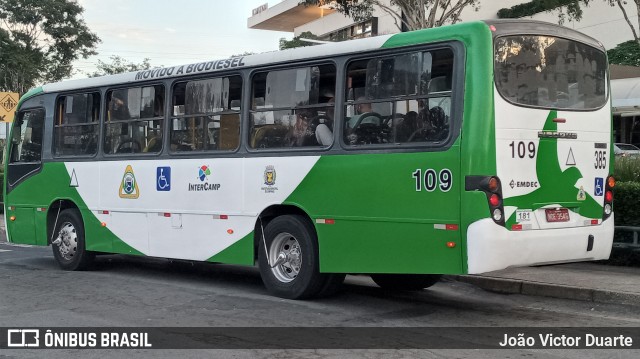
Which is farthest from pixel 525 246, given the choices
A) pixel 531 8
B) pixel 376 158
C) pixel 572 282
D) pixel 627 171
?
pixel 531 8

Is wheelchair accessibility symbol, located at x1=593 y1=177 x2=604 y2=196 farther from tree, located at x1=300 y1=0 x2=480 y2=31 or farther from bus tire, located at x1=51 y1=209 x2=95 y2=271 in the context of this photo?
tree, located at x1=300 y1=0 x2=480 y2=31

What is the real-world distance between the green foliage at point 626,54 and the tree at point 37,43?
1095 inches

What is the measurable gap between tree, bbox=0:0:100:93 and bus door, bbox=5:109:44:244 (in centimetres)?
2750

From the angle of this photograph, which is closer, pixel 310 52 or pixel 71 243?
pixel 310 52

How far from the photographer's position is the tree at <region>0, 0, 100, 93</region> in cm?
3959

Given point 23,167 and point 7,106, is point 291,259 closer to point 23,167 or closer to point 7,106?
point 23,167

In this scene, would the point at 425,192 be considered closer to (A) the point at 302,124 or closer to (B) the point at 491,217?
(B) the point at 491,217

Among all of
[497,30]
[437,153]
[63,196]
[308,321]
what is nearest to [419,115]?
[437,153]

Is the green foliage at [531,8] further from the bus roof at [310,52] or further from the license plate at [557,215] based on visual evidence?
the license plate at [557,215]

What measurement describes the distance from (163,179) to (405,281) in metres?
3.73

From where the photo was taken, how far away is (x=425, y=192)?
8.03 m

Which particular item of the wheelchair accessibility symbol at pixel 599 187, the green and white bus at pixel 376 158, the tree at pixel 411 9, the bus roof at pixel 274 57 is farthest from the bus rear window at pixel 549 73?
the tree at pixel 411 9

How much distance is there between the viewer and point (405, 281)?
10273 mm

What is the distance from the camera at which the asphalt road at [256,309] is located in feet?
22.5
